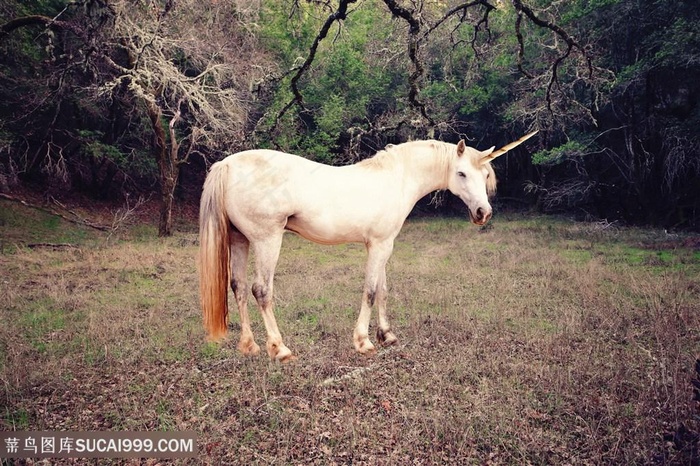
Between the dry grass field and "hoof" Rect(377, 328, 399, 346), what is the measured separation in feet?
0.56

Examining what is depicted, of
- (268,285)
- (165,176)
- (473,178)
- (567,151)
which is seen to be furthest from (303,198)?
(567,151)

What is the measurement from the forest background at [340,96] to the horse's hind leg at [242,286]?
5.14 m

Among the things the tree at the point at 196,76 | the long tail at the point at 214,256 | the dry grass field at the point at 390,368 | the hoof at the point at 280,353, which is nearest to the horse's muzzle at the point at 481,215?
the dry grass field at the point at 390,368

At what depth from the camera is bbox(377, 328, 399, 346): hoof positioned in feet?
17.2

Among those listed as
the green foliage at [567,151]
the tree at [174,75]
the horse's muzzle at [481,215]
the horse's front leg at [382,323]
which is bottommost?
the horse's front leg at [382,323]

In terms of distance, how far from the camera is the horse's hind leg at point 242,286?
4.88 metres

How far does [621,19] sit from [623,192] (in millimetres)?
6721

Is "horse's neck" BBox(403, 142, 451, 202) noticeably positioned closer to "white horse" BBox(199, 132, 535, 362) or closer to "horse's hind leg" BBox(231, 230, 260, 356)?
"white horse" BBox(199, 132, 535, 362)

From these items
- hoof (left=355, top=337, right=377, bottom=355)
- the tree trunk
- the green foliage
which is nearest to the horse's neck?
hoof (left=355, top=337, right=377, bottom=355)

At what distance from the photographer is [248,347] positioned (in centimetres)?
486

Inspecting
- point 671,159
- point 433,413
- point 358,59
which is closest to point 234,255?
point 433,413

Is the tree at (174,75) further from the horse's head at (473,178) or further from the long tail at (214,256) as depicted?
the horse's head at (473,178)

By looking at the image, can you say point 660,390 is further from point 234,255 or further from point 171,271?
point 171,271

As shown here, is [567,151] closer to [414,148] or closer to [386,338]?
[414,148]
